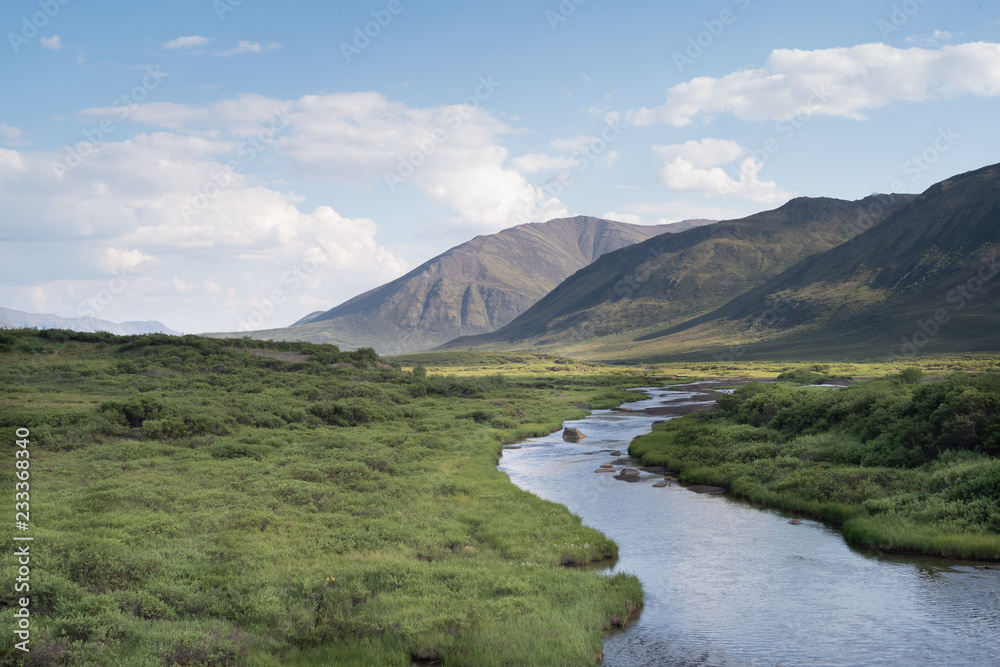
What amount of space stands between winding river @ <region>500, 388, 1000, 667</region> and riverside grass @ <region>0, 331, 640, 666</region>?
1.78 m

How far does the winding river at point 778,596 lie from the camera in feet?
55.8

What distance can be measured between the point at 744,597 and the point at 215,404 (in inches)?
1849

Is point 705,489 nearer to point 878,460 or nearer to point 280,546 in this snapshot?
point 878,460

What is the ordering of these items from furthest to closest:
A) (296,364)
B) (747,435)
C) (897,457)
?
(296,364) < (747,435) < (897,457)

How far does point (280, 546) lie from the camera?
23.2 meters

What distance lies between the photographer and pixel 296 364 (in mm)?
88625

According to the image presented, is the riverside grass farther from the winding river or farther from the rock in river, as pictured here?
the rock in river

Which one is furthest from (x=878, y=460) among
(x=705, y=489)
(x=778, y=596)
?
(x=778, y=596)

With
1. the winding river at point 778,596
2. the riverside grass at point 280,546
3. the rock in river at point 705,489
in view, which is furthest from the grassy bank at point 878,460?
the riverside grass at point 280,546

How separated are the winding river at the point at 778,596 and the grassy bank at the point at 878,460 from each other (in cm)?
159

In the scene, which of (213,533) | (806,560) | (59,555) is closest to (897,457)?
(806,560)

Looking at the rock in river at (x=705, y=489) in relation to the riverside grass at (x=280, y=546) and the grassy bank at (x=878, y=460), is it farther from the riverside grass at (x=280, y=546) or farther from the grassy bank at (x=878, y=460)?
the riverside grass at (x=280, y=546)

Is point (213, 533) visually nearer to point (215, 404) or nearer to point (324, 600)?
point (324, 600)

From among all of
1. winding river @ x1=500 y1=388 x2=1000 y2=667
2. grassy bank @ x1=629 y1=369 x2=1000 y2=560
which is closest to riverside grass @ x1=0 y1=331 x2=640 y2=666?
winding river @ x1=500 y1=388 x2=1000 y2=667
